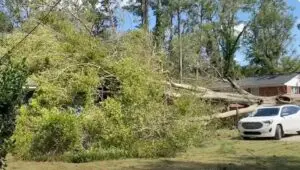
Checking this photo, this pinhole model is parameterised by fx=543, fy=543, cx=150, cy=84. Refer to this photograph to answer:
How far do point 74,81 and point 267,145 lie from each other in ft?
25.7

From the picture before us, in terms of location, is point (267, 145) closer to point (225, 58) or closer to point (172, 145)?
point (172, 145)

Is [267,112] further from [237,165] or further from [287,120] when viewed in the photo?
[237,165]

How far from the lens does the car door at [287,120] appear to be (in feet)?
78.7

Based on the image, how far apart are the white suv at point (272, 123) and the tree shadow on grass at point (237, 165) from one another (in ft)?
23.4

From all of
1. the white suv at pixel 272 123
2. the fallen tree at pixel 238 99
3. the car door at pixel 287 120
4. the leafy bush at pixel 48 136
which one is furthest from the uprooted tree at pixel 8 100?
the car door at pixel 287 120

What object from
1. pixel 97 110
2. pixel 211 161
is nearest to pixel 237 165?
pixel 211 161

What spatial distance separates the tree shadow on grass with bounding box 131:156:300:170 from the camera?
14.1m

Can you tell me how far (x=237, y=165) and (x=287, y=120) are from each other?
33.8ft

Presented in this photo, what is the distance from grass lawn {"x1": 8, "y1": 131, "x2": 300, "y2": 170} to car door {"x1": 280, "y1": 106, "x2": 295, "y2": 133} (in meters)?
4.50

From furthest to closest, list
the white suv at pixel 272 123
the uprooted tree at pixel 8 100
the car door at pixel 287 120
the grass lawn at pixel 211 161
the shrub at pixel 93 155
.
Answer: the car door at pixel 287 120 < the white suv at pixel 272 123 < the shrub at pixel 93 155 < the grass lawn at pixel 211 161 < the uprooted tree at pixel 8 100

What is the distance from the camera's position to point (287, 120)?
79.3 ft

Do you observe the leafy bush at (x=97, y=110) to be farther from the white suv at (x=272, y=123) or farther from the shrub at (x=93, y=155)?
the white suv at (x=272, y=123)

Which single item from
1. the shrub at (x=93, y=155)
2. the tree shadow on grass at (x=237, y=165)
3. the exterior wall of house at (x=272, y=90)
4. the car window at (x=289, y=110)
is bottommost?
the tree shadow on grass at (x=237, y=165)

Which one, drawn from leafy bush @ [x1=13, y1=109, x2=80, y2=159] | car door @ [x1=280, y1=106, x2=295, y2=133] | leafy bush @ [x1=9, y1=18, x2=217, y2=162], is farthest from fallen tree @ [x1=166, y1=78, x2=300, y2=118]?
leafy bush @ [x1=13, y1=109, x2=80, y2=159]
